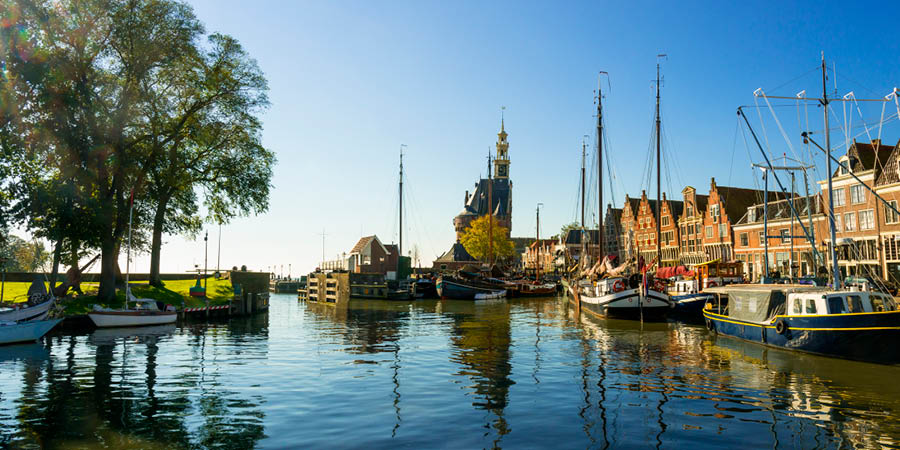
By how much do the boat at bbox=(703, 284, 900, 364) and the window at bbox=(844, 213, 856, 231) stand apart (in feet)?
116

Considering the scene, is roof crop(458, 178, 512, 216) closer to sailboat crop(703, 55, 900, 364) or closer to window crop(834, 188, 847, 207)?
window crop(834, 188, 847, 207)

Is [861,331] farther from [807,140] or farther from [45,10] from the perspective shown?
[45,10]

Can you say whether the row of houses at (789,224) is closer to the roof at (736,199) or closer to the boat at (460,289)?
the roof at (736,199)

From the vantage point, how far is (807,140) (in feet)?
101

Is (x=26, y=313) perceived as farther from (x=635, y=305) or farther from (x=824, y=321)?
(x=824, y=321)

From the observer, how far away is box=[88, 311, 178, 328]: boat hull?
34.9 m

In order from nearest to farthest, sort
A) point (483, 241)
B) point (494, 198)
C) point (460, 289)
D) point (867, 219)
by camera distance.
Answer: point (867, 219)
point (460, 289)
point (483, 241)
point (494, 198)

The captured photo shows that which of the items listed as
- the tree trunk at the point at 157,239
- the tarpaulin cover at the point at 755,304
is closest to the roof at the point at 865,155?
the tarpaulin cover at the point at 755,304

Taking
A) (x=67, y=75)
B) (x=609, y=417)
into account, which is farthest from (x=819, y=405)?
(x=67, y=75)

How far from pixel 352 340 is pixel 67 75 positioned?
2559cm

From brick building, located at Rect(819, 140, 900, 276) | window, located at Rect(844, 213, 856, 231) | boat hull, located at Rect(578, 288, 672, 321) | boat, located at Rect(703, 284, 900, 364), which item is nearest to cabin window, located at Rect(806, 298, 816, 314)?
boat, located at Rect(703, 284, 900, 364)

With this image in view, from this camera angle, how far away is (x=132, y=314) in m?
36.4

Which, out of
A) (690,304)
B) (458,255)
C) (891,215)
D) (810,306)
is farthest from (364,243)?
(810,306)

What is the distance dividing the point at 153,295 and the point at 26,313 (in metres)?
15.0
